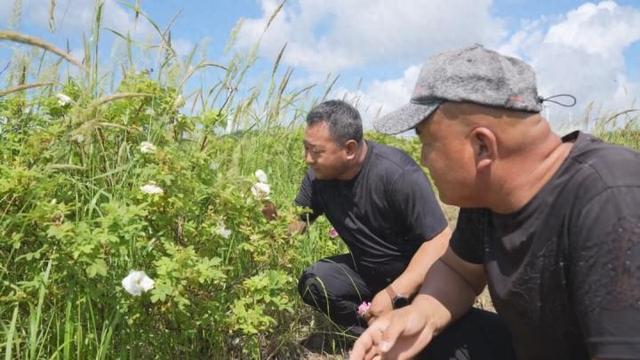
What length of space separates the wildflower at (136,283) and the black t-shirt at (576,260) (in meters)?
0.98

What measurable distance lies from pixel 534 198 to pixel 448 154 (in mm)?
234

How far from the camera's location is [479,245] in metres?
1.96

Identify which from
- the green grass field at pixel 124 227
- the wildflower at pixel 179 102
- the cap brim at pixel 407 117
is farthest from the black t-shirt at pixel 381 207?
the cap brim at pixel 407 117

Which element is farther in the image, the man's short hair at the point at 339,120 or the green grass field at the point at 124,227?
the man's short hair at the point at 339,120

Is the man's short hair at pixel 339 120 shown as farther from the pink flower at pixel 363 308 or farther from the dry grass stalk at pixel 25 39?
the dry grass stalk at pixel 25 39

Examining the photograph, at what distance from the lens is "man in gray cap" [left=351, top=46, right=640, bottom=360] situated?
129 cm

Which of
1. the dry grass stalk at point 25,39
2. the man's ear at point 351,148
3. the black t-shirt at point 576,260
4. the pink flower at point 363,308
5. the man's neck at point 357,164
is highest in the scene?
the dry grass stalk at point 25,39

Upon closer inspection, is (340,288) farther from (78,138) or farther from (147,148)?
(78,138)

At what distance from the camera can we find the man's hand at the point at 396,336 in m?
1.79

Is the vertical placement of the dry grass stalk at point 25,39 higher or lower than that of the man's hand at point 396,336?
higher

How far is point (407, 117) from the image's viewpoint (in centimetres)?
160

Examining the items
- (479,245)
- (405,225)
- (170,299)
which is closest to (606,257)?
(479,245)

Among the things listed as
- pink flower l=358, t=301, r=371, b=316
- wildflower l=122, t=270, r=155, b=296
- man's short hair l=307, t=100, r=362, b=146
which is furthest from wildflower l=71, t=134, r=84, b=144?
pink flower l=358, t=301, r=371, b=316

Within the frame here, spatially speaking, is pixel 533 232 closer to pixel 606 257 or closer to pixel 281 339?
pixel 606 257
